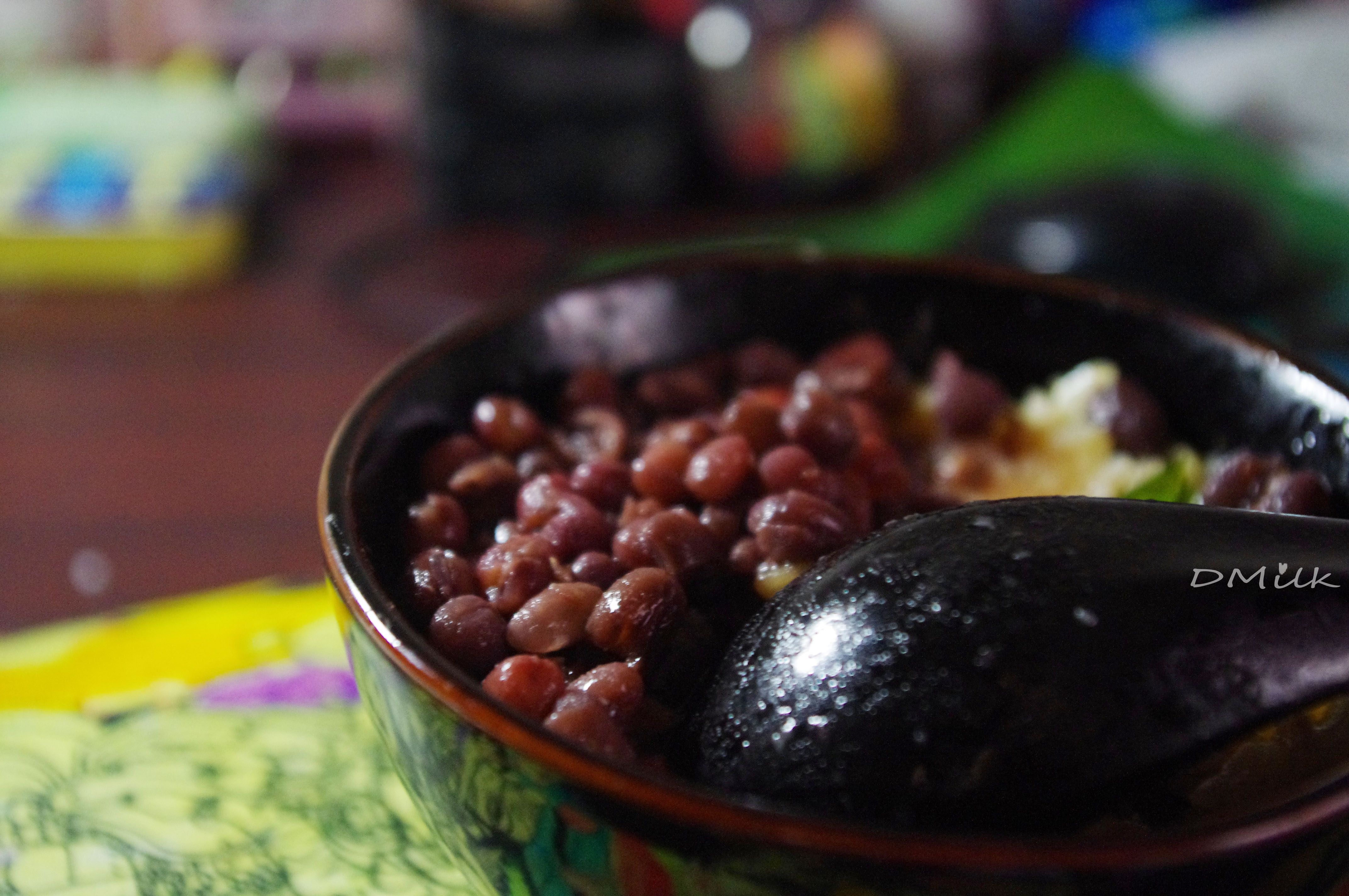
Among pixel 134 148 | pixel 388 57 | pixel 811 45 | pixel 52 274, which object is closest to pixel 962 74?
pixel 811 45

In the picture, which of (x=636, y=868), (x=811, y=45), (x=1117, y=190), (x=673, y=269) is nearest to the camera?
(x=636, y=868)

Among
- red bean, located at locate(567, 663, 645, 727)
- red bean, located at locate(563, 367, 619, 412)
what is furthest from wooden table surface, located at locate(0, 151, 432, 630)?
red bean, located at locate(567, 663, 645, 727)

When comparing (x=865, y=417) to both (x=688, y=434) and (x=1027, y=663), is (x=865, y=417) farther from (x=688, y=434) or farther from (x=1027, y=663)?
(x=1027, y=663)

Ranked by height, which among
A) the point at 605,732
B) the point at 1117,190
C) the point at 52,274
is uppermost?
the point at 605,732

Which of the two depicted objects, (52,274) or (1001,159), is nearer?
(52,274)

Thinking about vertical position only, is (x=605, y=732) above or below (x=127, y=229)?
above

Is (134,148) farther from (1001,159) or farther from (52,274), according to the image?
(1001,159)

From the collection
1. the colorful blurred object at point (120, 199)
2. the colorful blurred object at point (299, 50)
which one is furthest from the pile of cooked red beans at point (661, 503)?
the colorful blurred object at point (299, 50)
